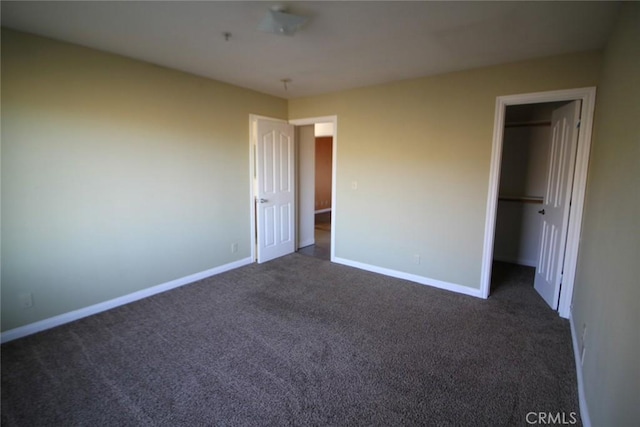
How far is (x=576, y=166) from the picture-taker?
2730 mm

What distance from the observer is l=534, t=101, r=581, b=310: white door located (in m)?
2.82

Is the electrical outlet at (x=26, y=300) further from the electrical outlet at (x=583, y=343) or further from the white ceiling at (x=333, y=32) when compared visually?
the electrical outlet at (x=583, y=343)

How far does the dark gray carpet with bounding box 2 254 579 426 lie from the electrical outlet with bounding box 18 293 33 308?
26 centimetres

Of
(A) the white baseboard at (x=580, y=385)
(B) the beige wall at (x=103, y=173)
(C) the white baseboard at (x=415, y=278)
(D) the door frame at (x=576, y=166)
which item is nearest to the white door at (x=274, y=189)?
(B) the beige wall at (x=103, y=173)

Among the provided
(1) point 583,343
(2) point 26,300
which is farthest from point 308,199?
(1) point 583,343

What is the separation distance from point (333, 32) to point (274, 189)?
2516 millimetres

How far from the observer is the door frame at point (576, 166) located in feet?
8.68

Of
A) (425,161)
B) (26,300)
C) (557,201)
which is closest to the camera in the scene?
(26,300)

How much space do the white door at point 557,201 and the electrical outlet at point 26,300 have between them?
4.71m

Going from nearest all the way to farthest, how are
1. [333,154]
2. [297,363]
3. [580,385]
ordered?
[580,385]
[297,363]
[333,154]

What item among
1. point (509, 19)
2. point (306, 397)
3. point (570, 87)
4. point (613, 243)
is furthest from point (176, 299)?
point (570, 87)

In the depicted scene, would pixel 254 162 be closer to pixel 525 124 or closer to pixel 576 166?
pixel 576 166

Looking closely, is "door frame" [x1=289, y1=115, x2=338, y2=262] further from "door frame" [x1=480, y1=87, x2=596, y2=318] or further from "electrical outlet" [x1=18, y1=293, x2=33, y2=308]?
"electrical outlet" [x1=18, y1=293, x2=33, y2=308]

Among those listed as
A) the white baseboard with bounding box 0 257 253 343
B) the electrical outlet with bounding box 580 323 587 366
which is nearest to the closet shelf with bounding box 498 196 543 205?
the electrical outlet with bounding box 580 323 587 366
